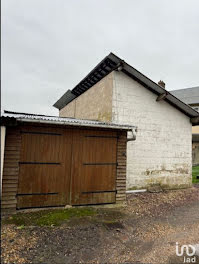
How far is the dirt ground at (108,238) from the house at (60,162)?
2.81 feet

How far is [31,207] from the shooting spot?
4887mm

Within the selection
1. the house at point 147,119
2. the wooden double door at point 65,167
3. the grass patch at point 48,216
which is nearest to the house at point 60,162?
the wooden double door at point 65,167

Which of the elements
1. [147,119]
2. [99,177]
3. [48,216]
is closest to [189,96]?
[147,119]

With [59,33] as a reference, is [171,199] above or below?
below

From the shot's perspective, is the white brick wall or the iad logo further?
the white brick wall

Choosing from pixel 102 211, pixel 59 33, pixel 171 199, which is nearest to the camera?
pixel 102 211

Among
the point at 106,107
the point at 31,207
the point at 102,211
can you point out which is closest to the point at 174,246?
the point at 102,211

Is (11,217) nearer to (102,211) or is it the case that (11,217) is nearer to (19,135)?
(19,135)

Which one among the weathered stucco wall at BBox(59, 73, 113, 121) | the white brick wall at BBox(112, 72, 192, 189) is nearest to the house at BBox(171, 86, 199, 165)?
the white brick wall at BBox(112, 72, 192, 189)

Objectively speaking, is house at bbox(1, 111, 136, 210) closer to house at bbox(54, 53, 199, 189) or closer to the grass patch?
the grass patch

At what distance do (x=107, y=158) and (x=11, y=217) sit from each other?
3.23 metres

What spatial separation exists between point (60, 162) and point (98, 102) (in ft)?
14.7

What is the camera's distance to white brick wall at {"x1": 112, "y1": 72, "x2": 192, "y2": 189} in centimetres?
775

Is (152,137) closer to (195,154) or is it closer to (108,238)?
(108,238)
